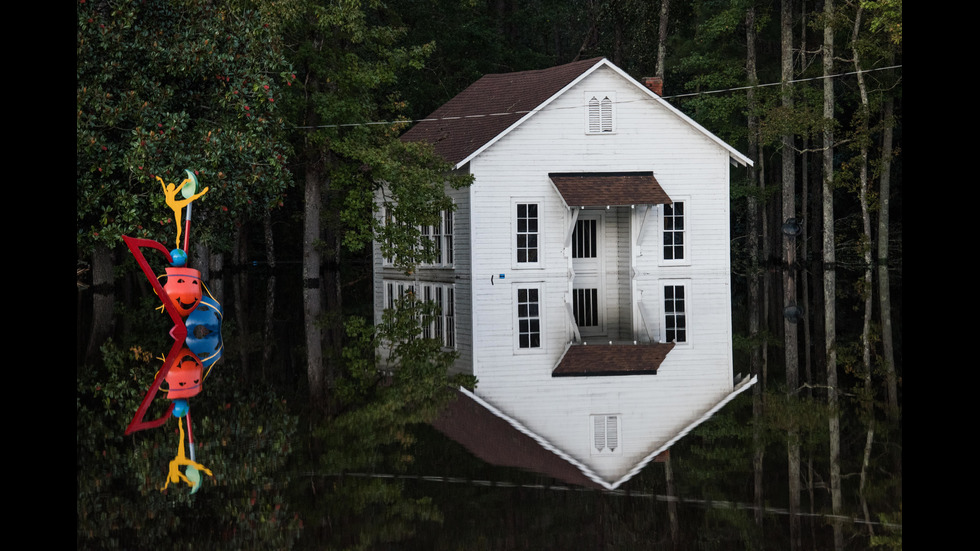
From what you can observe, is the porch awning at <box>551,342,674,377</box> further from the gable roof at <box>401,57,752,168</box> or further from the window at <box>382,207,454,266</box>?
the window at <box>382,207,454,266</box>

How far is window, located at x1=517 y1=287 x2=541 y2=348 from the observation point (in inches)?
682

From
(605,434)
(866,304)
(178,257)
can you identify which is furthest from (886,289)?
(605,434)

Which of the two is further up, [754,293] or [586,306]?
[754,293]

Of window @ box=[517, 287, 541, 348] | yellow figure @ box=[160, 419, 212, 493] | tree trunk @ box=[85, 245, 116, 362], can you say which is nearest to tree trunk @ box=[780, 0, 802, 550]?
window @ box=[517, 287, 541, 348]

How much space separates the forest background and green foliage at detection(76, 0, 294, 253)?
0.20ft

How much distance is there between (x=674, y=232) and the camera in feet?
98.0

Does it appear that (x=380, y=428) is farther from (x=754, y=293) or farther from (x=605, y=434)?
(x=754, y=293)

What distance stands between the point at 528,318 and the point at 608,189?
882 cm

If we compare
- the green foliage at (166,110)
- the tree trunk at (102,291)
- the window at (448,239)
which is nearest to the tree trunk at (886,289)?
the window at (448,239)

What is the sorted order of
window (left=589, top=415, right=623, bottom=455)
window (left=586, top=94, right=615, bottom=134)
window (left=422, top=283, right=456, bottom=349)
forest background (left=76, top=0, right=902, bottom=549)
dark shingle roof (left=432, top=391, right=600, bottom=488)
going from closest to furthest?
forest background (left=76, top=0, right=902, bottom=549) → dark shingle roof (left=432, top=391, right=600, bottom=488) → window (left=589, top=415, right=623, bottom=455) → window (left=422, top=283, right=456, bottom=349) → window (left=586, top=94, right=615, bottom=134)

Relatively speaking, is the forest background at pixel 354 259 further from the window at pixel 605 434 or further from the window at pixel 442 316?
the window at pixel 605 434

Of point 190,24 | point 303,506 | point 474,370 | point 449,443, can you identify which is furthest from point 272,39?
point 303,506

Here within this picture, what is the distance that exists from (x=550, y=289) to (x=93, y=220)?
1038 cm

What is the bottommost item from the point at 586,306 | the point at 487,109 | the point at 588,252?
the point at 586,306
